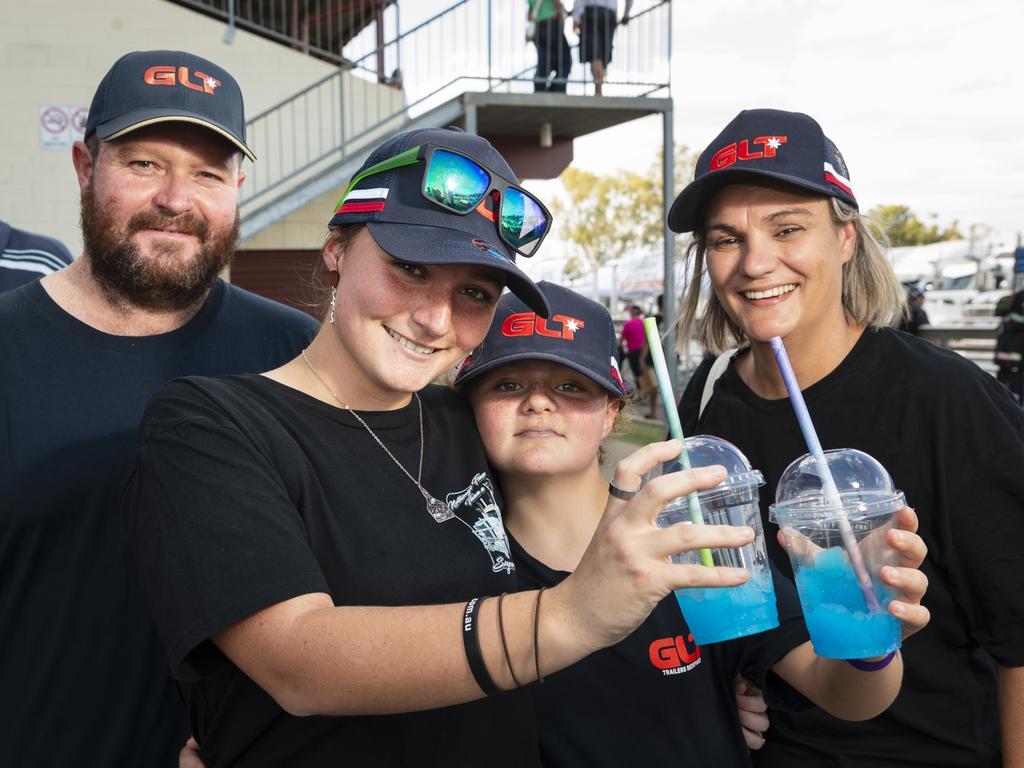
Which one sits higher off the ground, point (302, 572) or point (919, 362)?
point (919, 362)

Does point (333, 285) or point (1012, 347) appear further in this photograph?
point (1012, 347)

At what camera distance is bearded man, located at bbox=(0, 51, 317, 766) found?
2.16 m

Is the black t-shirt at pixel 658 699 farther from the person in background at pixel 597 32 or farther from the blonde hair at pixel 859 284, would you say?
the person in background at pixel 597 32

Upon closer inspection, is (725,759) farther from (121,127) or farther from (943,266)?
(943,266)

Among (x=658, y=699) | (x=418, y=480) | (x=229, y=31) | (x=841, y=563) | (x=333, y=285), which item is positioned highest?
(x=229, y=31)

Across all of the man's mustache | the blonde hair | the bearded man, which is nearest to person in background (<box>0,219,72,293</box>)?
the bearded man

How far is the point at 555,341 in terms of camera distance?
2344 millimetres

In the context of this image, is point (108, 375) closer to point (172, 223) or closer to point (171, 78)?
point (172, 223)

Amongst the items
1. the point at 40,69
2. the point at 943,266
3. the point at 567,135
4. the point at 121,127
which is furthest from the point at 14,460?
the point at 943,266

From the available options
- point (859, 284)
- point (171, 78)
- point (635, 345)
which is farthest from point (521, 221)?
point (635, 345)

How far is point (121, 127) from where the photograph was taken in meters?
2.35

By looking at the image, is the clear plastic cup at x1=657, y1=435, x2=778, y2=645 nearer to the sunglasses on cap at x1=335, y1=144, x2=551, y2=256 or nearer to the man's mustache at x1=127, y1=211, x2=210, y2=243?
the sunglasses on cap at x1=335, y1=144, x2=551, y2=256

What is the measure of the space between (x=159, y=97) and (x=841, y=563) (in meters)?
2.06

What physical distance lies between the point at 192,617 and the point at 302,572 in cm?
19
